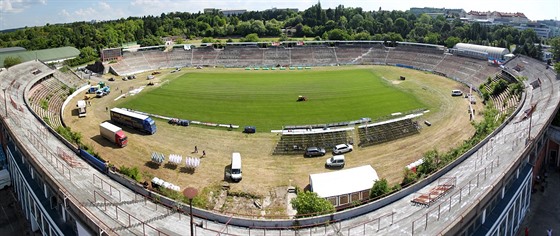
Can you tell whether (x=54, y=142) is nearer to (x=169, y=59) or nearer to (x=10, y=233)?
(x=10, y=233)

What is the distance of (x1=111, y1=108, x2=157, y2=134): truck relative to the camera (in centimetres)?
4881

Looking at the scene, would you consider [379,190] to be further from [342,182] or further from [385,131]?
[385,131]

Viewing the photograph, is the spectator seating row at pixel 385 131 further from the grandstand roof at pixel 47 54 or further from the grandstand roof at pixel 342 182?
the grandstand roof at pixel 47 54

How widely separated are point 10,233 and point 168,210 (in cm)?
1549

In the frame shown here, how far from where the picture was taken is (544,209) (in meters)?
31.4

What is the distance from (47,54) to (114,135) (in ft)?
230

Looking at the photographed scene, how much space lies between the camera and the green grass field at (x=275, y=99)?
54875 millimetres

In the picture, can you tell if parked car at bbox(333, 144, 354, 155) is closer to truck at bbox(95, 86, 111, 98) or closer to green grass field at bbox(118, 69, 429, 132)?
green grass field at bbox(118, 69, 429, 132)

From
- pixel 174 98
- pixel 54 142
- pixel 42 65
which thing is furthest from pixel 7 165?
pixel 42 65

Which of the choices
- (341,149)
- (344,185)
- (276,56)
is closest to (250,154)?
(341,149)

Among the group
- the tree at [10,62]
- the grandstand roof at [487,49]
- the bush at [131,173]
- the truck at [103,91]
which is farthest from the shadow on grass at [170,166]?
the grandstand roof at [487,49]

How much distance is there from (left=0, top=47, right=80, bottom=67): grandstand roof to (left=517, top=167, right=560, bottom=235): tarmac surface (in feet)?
330

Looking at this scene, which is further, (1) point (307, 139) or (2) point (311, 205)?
(1) point (307, 139)

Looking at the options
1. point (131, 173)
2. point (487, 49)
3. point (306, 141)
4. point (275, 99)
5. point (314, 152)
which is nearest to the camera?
point (131, 173)
